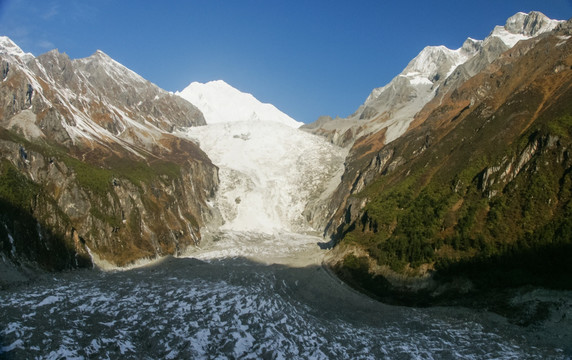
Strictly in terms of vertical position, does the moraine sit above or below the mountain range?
below

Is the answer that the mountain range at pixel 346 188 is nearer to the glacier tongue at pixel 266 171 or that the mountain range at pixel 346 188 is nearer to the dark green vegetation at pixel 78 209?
the dark green vegetation at pixel 78 209

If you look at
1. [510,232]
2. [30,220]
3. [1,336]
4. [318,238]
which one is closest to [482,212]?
[510,232]

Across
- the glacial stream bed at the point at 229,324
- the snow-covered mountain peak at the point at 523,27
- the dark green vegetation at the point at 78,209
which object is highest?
the snow-covered mountain peak at the point at 523,27

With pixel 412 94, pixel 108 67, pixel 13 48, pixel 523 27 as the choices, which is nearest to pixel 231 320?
pixel 13 48

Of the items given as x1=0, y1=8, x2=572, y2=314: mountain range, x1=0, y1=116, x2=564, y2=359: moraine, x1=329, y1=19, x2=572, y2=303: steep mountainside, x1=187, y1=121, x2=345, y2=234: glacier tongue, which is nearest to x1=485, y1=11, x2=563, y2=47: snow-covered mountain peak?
x1=0, y1=8, x2=572, y2=314: mountain range

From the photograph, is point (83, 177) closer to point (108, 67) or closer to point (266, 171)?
point (266, 171)

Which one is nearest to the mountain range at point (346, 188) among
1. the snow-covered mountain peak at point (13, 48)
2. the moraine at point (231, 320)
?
the moraine at point (231, 320)

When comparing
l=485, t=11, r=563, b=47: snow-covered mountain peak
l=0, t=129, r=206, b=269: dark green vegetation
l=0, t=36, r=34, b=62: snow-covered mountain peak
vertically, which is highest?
l=485, t=11, r=563, b=47: snow-covered mountain peak

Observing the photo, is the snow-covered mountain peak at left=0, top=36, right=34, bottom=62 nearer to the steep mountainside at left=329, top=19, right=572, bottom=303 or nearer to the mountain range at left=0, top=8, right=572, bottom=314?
the mountain range at left=0, top=8, right=572, bottom=314
